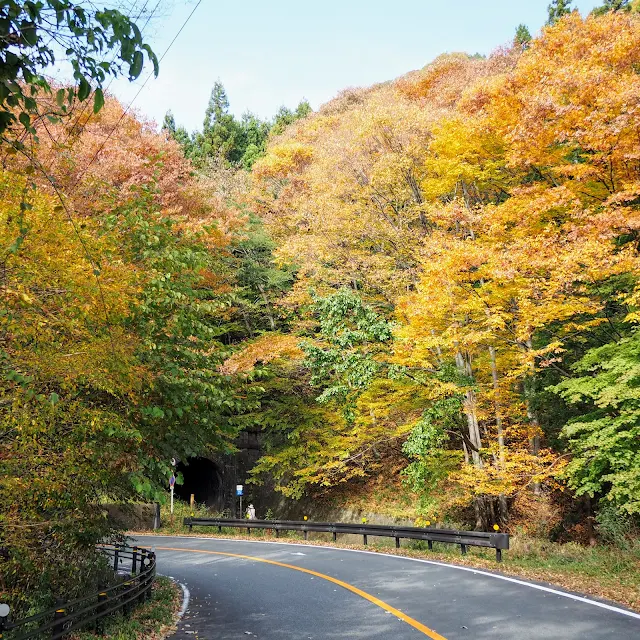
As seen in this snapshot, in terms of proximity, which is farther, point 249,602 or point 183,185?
point 183,185

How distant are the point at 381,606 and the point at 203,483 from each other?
96.4 feet

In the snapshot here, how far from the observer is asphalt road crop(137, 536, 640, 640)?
6973 mm

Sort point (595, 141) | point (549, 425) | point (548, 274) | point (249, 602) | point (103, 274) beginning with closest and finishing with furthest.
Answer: point (103, 274), point (249, 602), point (595, 141), point (548, 274), point (549, 425)

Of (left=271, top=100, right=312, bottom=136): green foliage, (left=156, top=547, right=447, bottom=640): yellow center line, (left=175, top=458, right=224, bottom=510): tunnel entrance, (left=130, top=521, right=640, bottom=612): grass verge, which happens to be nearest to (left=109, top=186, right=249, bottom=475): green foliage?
(left=156, top=547, right=447, bottom=640): yellow center line

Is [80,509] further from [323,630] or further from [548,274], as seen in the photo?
[548,274]

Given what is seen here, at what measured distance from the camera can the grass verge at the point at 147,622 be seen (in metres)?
7.52

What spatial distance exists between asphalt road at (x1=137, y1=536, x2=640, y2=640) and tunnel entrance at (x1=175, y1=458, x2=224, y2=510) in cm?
1890

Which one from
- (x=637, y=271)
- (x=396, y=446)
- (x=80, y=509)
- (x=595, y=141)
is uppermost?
(x=595, y=141)

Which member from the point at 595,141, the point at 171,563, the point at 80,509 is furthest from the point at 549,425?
the point at 80,509

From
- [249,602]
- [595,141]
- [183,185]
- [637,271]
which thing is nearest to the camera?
[249,602]

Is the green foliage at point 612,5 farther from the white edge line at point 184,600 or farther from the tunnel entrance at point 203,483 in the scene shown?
the white edge line at point 184,600

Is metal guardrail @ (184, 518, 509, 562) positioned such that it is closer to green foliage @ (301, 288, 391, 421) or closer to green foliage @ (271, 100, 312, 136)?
green foliage @ (301, 288, 391, 421)

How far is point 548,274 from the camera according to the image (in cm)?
1474

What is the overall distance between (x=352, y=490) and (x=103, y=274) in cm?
2205
